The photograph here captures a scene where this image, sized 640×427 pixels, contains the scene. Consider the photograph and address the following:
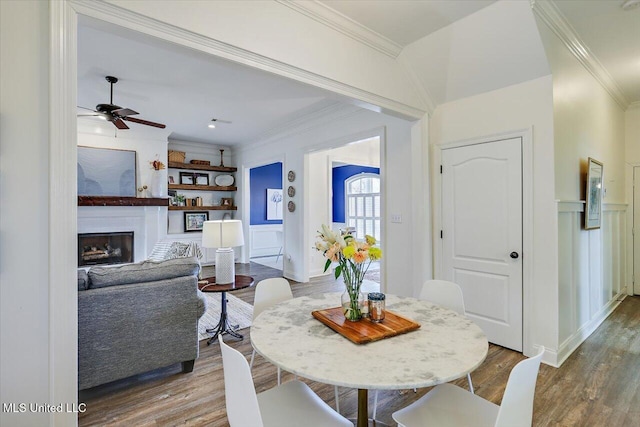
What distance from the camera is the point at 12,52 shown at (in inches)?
52.4

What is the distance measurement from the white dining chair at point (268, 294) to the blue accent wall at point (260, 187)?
18.5 feet

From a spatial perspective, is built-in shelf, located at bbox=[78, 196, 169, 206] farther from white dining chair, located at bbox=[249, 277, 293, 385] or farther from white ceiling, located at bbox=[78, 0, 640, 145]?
white dining chair, located at bbox=[249, 277, 293, 385]

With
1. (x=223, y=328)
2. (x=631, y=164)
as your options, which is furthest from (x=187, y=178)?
(x=631, y=164)

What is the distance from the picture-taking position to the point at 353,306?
1.56m

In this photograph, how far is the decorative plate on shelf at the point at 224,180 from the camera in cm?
735

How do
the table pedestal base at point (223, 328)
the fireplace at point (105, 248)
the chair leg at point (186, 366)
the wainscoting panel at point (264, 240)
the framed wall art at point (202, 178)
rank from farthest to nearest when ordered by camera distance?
1. the wainscoting panel at point (264, 240)
2. the framed wall art at point (202, 178)
3. the fireplace at point (105, 248)
4. the table pedestal base at point (223, 328)
5. the chair leg at point (186, 366)

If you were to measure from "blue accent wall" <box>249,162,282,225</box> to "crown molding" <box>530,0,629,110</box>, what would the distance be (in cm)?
600

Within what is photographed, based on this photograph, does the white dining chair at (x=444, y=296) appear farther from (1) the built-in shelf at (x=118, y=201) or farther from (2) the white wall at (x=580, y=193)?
(1) the built-in shelf at (x=118, y=201)

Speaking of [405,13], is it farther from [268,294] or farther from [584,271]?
[584,271]

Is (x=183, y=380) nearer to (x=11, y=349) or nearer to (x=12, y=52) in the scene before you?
(x=11, y=349)

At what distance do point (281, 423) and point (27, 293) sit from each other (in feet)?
4.06

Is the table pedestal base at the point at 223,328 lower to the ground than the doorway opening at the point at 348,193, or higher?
lower

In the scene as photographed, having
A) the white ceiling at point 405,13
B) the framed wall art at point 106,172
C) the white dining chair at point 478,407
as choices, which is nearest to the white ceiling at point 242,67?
the white ceiling at point 405,13

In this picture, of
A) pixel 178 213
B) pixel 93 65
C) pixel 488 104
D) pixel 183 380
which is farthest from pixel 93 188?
pixel 488 104
